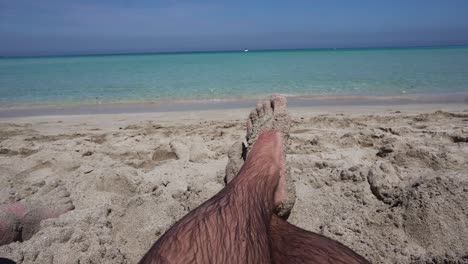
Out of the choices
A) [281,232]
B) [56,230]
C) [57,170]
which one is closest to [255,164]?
[281,232]

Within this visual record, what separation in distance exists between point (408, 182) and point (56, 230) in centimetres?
183

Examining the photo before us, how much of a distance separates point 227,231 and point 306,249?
11.9 inches

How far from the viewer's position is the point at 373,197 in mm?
1861

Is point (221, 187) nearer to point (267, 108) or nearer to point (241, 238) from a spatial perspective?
point (267, 108)

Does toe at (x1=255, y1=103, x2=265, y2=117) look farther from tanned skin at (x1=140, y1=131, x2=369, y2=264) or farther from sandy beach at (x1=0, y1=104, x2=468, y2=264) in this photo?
tanned skin at (x1=140, y1=131, x2=369, y2=264)

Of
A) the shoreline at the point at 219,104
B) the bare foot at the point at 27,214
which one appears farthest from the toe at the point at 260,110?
the shoreline at the point at 219,104

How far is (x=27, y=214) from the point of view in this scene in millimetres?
1751

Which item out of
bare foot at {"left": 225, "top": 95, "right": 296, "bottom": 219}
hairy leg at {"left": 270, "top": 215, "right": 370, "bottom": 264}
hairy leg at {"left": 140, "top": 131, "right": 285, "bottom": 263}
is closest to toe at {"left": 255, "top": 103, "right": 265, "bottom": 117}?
bare foot at {"left": 225, "top": 95, "right": 296, "bottom": 219}

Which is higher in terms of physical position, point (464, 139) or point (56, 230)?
point (464, 139)

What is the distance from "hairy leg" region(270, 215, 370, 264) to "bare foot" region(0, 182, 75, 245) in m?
1.21

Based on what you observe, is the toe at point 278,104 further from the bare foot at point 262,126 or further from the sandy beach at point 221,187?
the sandy beach at point 221,187

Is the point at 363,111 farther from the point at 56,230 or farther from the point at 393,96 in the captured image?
the point at 56,230

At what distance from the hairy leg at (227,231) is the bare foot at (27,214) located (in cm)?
98

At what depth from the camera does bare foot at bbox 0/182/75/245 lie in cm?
166
